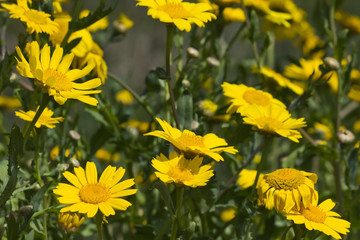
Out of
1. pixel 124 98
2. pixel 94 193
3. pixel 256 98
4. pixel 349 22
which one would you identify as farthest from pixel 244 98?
pixel 349 22

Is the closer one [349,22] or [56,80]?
[56,80]

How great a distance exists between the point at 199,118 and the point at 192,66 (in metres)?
0.15

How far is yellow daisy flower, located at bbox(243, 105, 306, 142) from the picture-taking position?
107 cm

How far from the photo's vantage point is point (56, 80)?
0.99 meters

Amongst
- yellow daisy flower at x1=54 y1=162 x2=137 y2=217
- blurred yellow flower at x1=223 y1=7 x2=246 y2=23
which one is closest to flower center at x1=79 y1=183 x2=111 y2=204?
yellow daisy flower at x1=54 y1=162 x2=137 y2=217

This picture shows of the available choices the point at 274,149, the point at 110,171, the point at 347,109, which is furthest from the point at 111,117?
the point at 347,109

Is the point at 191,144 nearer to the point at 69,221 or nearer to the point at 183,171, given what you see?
the point at 183,171

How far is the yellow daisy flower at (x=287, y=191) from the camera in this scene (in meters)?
0.99

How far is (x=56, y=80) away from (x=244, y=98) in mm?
465

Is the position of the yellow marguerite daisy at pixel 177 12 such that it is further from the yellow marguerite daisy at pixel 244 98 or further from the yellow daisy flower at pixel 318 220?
the yellow daisy flower at pixel 318 220

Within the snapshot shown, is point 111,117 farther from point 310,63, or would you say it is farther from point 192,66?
point 310,63

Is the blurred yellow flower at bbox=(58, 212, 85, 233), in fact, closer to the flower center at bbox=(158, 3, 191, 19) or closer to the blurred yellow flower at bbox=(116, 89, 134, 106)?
the flower center at bbox=(158, 3, 191, 19)

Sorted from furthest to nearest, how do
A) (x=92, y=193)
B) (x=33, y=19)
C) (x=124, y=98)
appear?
(x=124, y=98), (x=33, y=19), (x=92, y=193)

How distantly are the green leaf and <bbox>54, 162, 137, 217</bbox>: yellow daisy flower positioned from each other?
12.7 inches
